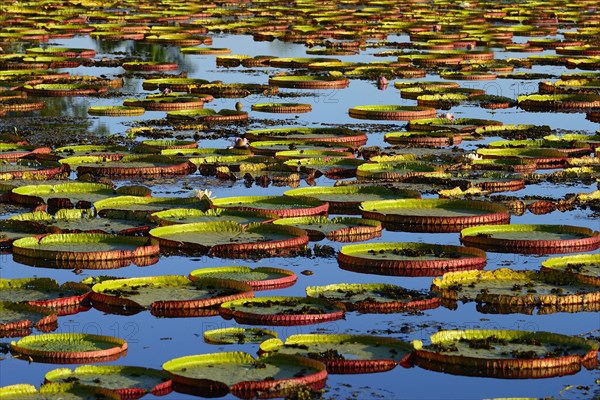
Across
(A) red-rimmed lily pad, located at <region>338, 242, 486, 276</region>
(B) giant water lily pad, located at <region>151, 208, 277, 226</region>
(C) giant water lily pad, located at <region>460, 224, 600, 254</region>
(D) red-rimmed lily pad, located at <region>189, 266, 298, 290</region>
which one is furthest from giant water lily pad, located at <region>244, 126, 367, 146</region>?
(D) red-rimmed lily pad, located at <region>189, 266, 298, 290</region>

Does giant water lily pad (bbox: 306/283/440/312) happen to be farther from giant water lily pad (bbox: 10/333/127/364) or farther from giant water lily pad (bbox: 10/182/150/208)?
giant water lily pad (bbox: 10/182/150/208)

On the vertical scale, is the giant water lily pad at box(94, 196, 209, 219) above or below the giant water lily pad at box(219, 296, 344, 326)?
above

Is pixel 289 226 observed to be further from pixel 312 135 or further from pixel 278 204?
pixel 312 135

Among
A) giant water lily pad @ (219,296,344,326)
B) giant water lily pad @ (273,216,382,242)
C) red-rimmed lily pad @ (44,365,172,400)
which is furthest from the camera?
giant water lily pad @ (273,216,382,242)

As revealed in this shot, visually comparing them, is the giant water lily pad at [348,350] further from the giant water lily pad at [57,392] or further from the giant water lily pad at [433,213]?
the giant water lily pad at [433,213]

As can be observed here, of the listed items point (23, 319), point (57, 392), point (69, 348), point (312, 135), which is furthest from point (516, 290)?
point (312, 135)
